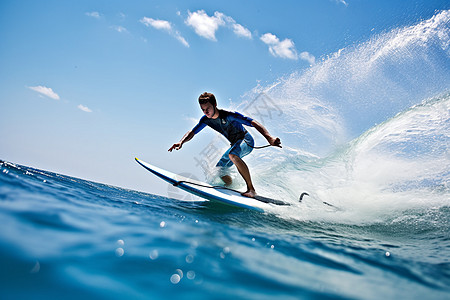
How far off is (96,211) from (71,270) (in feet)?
4.84

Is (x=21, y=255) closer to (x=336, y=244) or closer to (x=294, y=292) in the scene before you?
(x=294, y=292)

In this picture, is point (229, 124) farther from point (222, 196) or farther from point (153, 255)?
point (153, 255)

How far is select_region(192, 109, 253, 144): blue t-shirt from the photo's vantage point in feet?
16.4

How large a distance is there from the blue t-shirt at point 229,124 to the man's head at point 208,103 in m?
0.24

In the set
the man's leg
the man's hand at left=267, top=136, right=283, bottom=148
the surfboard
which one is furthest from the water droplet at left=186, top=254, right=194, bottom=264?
the man's leg

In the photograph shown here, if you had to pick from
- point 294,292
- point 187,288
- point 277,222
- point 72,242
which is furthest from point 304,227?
point 72,242

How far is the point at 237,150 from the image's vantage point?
17.4 ft

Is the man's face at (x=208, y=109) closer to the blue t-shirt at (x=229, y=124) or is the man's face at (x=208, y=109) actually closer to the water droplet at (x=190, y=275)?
the blue t-shirt at (x=229, y=124)

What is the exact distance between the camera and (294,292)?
1.52 meters

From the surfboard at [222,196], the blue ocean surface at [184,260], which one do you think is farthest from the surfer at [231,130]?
the blue ocean surface at [184,260]

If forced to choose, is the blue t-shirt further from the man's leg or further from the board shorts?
the man's leg

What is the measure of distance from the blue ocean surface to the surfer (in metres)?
2.05

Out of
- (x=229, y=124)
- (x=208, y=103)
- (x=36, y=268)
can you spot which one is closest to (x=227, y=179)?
(x=229, y=124)

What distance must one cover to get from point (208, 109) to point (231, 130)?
0.74m
